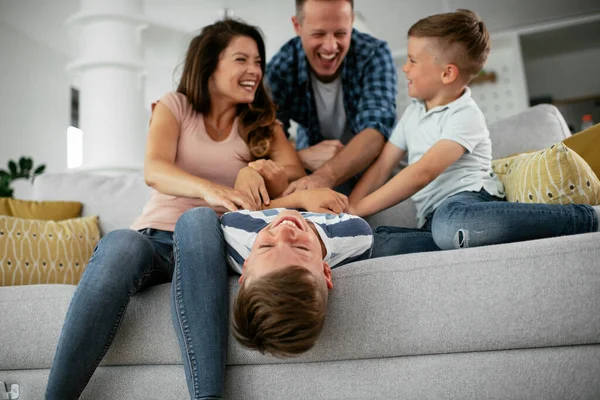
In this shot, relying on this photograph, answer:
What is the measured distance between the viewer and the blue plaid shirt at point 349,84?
6.96ft

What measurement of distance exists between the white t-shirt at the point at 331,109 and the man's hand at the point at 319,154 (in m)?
0.23

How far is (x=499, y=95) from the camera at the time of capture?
223 inches

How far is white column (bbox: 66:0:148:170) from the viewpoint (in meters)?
4.16

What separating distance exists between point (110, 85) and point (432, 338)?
3754 mm

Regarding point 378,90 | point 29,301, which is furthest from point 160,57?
point 29,301

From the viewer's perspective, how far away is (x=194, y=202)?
1709mm

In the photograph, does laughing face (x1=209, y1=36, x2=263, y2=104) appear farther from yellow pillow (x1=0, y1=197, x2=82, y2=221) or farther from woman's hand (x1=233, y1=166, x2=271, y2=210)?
yellow pillow (x1=0, y1=197, x2=82, y2=221)

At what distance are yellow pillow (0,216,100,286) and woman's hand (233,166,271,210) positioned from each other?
83cm

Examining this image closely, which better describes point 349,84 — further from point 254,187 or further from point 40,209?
point 40,209

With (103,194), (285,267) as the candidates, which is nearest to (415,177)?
(285,267)

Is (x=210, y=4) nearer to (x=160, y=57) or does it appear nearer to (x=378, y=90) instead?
(x=160, y=57)

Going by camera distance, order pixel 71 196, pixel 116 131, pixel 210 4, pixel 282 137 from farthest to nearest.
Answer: pixel 210 4
pixel 116 131
pixel 71 196
pixel 282 137

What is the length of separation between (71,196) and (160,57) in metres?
3.67

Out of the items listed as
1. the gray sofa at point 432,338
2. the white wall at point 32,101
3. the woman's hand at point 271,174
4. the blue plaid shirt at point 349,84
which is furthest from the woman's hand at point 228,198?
the white wall at point 32,101
